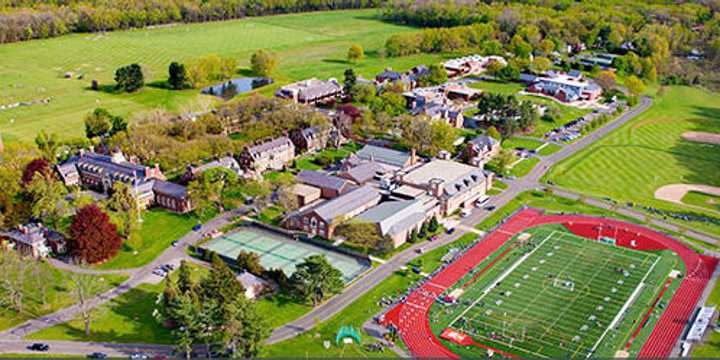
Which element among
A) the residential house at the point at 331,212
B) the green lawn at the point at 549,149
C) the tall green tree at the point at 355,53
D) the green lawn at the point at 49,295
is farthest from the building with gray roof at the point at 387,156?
the tall green tree at the point at 355,53

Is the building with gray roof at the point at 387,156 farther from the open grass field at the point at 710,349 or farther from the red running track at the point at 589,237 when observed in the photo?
the open grass field at the point at 710,349

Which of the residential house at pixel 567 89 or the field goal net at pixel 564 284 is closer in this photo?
the field goal net at pixel 564 284

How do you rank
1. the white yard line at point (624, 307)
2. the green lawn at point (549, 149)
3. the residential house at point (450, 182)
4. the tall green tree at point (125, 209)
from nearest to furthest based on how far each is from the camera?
the white yard line at point (624, 307) → the tall green tree at point (125, 209) → the residential house at point (450, 182) → the green lawn at point (549, 149)

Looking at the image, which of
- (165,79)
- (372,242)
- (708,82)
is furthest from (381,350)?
(708,82)

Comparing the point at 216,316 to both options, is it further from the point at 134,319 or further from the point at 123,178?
the point at 123,178

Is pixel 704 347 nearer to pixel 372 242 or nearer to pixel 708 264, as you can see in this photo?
pixel 708 264

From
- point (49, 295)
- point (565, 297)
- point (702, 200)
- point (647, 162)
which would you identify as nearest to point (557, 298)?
point (565, 297)
